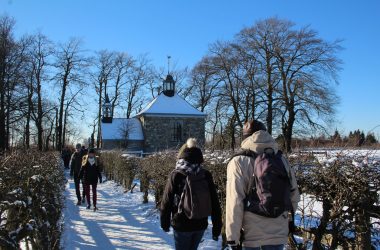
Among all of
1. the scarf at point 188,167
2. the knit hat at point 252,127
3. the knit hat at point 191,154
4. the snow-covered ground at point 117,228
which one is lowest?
Answer: the snow-covered ground at point 117,228

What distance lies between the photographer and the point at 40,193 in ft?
20.8

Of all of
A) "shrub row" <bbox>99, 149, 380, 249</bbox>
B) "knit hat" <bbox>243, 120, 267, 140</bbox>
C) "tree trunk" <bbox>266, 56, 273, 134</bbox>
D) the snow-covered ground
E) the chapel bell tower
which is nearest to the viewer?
"knit hat" <bbox>243, 120, 267, 140</bbox>

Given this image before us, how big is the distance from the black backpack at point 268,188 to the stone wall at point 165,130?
42.4 meters

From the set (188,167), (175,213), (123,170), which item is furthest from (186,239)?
(123,170)

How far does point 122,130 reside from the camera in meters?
47.2

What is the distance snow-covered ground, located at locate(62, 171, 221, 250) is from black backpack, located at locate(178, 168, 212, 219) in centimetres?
325

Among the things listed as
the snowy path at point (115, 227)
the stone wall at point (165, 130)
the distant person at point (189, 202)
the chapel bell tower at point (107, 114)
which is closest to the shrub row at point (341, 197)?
the distant person at point (189, 202)

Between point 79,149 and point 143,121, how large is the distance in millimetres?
33319

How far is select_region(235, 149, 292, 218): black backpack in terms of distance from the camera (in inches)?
154

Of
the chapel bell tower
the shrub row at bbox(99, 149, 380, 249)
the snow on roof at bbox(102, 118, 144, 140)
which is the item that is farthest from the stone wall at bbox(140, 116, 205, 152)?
the shrub row at bbox(99, 149, 380, 249)

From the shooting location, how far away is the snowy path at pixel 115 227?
26.7 ft

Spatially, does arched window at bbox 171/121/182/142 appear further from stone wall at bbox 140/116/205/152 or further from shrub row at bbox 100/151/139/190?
shrub row at bbox 100/151/139/190

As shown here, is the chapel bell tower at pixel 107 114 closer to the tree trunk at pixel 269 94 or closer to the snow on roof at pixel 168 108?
the snow on roof at pixel 168 108

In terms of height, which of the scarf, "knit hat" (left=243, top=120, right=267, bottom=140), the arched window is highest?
the arched window
